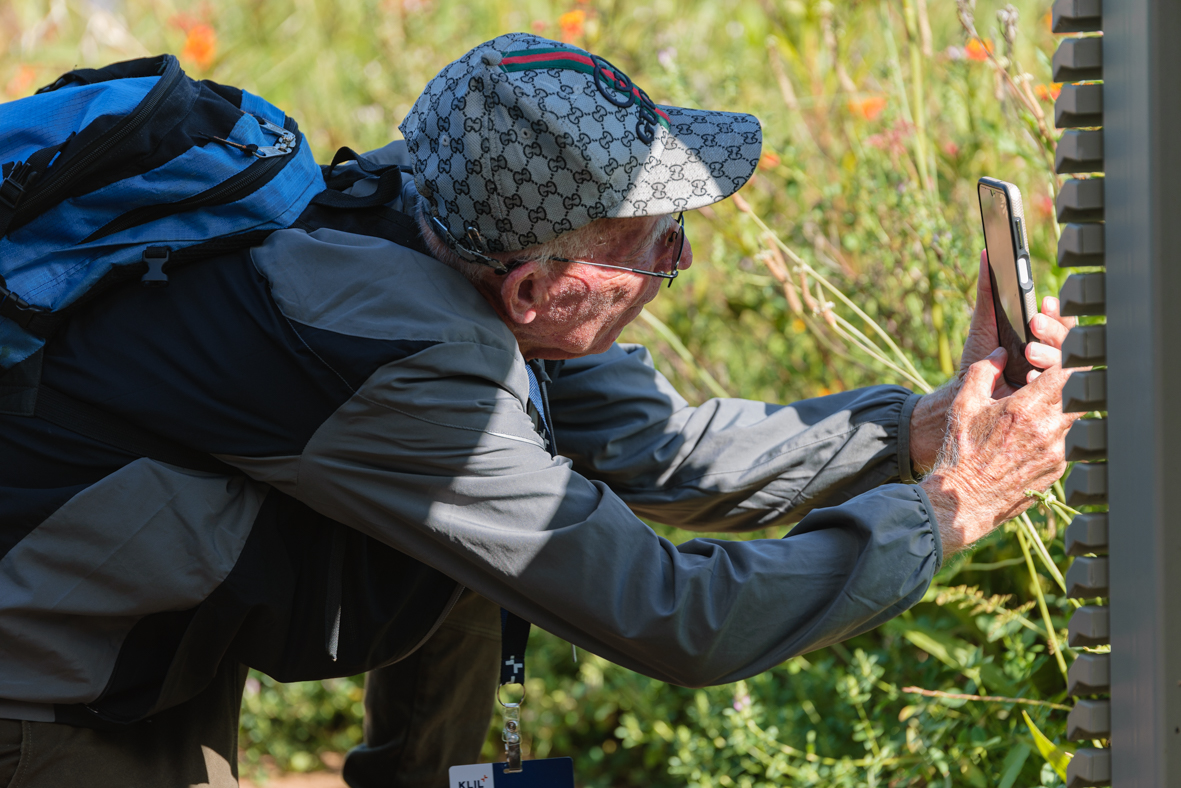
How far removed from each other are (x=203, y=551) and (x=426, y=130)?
25.4 inches

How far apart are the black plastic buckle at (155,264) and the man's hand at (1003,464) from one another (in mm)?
1040

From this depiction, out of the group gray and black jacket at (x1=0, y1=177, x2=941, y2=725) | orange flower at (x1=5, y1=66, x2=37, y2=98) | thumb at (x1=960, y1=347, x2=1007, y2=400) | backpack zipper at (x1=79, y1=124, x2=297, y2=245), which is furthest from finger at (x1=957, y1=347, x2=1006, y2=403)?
orange flower at (x1=5, y1=66, x2=37, y2=98)

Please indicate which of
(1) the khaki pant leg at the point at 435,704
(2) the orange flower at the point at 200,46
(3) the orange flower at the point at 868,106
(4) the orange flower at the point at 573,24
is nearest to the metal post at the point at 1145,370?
(1) the khaki pant leg at the point at 435,704

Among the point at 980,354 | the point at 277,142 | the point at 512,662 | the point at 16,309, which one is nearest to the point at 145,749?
the point at 512,662

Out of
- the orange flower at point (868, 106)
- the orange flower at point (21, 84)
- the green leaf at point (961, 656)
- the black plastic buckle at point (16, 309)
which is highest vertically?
the orange flower at point (21, 84)

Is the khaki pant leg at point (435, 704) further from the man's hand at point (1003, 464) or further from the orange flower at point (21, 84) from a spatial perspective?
the orange flower at point (21, 84)

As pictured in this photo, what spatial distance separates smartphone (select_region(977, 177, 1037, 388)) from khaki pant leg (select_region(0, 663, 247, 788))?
4.31 feet

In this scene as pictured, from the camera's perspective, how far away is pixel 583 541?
1.26m

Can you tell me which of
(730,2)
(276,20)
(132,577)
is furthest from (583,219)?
(276,20)

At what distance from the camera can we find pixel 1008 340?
1.49m

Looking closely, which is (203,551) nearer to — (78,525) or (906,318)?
(78,525)

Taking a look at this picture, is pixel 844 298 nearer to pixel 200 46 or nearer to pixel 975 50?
pixel 975 50

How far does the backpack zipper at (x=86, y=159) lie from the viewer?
4.32 ft

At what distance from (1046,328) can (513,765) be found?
3.38ft
